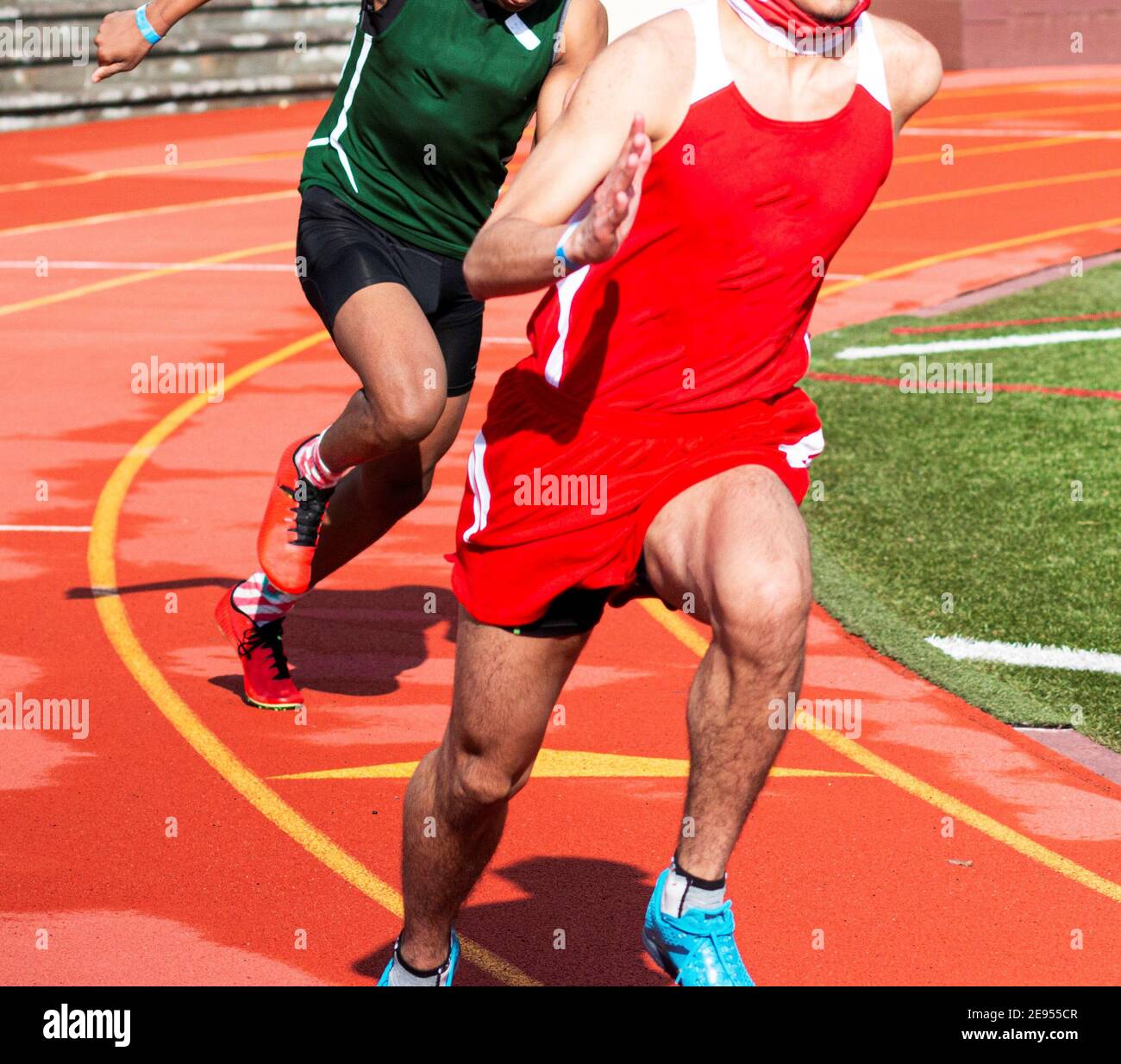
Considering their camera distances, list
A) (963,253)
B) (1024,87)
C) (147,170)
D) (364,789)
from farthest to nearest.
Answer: (1024,87)
(147,170)
(963,253)
(364,789)

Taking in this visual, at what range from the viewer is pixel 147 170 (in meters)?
22.1

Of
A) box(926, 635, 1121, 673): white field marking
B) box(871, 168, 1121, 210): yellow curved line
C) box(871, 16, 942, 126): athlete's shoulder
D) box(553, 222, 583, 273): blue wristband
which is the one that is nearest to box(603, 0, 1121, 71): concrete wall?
box(871, 168, 1121, 210): yellow curved line

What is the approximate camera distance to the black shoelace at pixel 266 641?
6.84 m

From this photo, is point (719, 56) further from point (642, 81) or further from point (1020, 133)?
point (1020, 133)

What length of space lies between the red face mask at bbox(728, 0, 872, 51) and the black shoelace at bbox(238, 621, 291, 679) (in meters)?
3.35

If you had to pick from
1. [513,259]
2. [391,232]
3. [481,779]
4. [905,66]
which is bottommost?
[481,779]

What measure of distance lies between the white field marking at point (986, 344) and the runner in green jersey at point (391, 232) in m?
6.96

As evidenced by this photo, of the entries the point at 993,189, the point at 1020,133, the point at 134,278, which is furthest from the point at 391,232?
the point at 1020,133

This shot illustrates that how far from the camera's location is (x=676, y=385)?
4.18 meters

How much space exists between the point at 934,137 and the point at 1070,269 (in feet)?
30.2

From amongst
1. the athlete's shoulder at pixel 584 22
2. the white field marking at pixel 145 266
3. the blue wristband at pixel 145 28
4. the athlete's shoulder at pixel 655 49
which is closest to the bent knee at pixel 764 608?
the athlete's shoulder at pixel 655 49

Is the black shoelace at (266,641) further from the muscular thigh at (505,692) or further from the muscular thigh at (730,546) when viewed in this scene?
the muscular thigh at (730,546)

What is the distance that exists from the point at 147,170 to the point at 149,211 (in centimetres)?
275

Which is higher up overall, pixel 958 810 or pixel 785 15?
pixel 785 15
